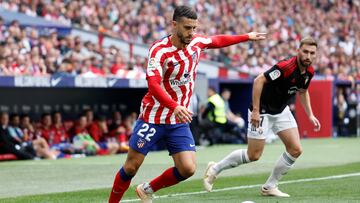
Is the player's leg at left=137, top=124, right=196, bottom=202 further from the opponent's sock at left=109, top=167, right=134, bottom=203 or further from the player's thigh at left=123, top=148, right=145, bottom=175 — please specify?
the opponent's sock at left=109, top=167, right=134, bottom=203

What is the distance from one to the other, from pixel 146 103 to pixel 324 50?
2674 centimetres

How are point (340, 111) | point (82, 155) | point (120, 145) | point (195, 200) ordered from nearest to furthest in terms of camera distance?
point (195, 200) < point (82, 155) < point (120, 145) < point (340, 111)

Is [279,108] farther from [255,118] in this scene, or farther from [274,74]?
[255,118]

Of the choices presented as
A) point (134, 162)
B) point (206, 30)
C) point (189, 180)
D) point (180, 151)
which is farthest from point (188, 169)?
point (206, 30)

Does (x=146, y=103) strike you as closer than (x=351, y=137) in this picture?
Yes

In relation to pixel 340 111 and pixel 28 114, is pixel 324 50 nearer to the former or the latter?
pixel 340 111

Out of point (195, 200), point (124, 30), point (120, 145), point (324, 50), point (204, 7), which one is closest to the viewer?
point (195, 200)

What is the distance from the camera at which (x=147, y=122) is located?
31.2 feet

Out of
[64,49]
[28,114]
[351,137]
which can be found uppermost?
[64,49]

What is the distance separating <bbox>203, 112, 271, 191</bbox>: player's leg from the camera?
1193 centimetres

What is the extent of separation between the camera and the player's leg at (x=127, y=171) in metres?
9.45

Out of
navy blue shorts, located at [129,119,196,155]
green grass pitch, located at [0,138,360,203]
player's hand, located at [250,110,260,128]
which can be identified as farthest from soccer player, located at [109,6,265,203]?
player's hand, located at [250,110,260,128]

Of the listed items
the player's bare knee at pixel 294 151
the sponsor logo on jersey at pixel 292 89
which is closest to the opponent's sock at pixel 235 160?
the player's bare knee at pixel 294 151

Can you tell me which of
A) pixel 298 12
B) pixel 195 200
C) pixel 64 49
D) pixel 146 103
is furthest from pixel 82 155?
pixel 298 12
